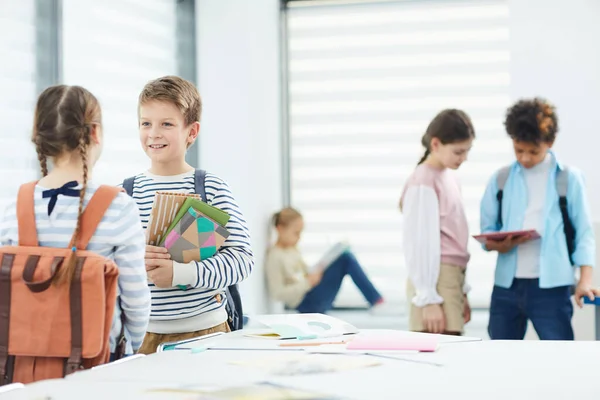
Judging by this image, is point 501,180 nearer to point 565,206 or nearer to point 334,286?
point 565,206

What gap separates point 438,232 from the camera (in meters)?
3.57

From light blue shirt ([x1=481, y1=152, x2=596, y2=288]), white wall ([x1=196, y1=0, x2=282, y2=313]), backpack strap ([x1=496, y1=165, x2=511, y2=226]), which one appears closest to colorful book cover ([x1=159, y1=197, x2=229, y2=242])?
light blue shirt ([x1=481, y1=152, x2=596, y2=288])

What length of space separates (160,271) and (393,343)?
63cm

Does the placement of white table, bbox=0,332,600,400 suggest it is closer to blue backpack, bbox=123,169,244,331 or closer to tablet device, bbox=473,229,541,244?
blue backpack, bbox=123,169,244,331

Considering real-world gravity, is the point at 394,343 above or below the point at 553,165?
below

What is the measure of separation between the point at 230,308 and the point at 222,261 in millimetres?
282

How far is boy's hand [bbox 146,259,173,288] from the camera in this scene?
7.11ft

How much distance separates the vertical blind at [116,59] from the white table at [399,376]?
7.41 ft

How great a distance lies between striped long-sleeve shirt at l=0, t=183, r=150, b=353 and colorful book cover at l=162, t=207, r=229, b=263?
1.02ft

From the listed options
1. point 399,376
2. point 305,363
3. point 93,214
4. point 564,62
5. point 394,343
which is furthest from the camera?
point 564,62

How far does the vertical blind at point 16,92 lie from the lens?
3301 millimetres

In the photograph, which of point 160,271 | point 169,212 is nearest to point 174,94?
point 169,212

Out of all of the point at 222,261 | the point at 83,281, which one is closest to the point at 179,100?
the point at 222,261

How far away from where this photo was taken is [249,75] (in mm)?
5227
